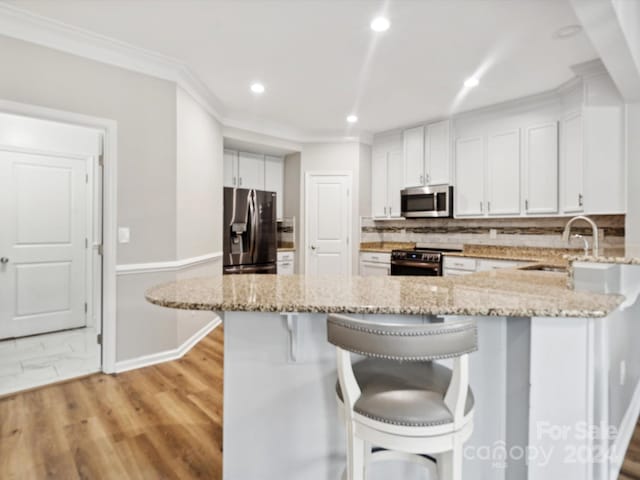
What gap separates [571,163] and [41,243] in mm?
5536

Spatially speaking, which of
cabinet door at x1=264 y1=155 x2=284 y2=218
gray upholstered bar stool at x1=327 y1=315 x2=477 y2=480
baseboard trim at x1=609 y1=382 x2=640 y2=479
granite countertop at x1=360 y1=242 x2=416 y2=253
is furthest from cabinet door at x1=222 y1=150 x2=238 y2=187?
baseboard trim at x1=609 y1=382 x2=640 y2=479

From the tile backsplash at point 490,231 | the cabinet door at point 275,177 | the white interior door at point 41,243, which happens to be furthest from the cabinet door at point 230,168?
the tile backsplash at point 490,231

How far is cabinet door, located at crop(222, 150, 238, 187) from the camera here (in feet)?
16.2

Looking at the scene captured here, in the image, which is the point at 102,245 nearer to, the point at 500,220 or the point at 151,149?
the point at 151,149

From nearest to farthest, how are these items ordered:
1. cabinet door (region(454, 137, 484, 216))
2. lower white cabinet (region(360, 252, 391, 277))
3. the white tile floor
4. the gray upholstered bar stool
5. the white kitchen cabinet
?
1. the gray upholstered bar stool
2. the white tile floor
3. the white kitchen cabinet
4. cabinet door (region(454, 137, 484, 216))
5. lower white cabinet (region(360, 252, 391, 277))

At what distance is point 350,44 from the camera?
8.92 feet

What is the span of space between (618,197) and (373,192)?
292 cm

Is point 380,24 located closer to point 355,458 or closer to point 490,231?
point 355,458

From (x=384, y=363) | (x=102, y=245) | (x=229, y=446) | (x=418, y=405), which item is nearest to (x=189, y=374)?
(x=102, y=245)

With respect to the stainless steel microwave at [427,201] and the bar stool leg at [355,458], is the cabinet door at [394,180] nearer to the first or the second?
the stainless steel microwave at [427,201]

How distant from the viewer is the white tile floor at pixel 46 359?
8.89 ft

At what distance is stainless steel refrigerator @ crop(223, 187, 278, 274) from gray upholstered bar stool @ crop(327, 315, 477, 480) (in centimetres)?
349

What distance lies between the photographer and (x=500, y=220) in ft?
14.1

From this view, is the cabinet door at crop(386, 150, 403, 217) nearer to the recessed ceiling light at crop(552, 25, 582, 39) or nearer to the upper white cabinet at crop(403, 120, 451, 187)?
the upper white cabinet at crop(403, 120, 451, 187)
